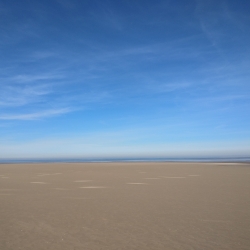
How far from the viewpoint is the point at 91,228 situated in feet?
23.5

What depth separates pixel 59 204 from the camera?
1043 centimetres

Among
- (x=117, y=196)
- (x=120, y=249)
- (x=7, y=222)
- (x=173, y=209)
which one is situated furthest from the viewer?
(x=117, y=196)

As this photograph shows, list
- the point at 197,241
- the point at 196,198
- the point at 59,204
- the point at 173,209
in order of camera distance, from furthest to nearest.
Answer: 1. the point at 196,198
2. the point at 59,204
3. the point at 173,209
4. the point at 197,241

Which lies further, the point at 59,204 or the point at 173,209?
the point at 59,204

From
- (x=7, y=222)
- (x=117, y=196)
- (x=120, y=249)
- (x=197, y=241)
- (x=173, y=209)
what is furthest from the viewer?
(x=117, y=196)

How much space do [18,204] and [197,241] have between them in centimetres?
783

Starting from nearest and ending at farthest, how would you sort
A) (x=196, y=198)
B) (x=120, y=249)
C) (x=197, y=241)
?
(x=120, y=249) → (x=197, y=241) → (x=196, y=198)

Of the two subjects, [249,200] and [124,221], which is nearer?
[124,221]

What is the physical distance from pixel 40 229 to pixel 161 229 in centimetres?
353

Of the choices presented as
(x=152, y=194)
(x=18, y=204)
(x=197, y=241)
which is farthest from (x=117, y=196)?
(x=197, y=241)

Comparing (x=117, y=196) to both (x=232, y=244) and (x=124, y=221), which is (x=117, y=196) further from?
(x=232, y=244)

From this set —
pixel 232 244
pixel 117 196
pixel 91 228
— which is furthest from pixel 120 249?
pixel 117 196

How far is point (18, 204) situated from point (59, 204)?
1.79m

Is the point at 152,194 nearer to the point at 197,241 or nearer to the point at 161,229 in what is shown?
the point at 161,229
